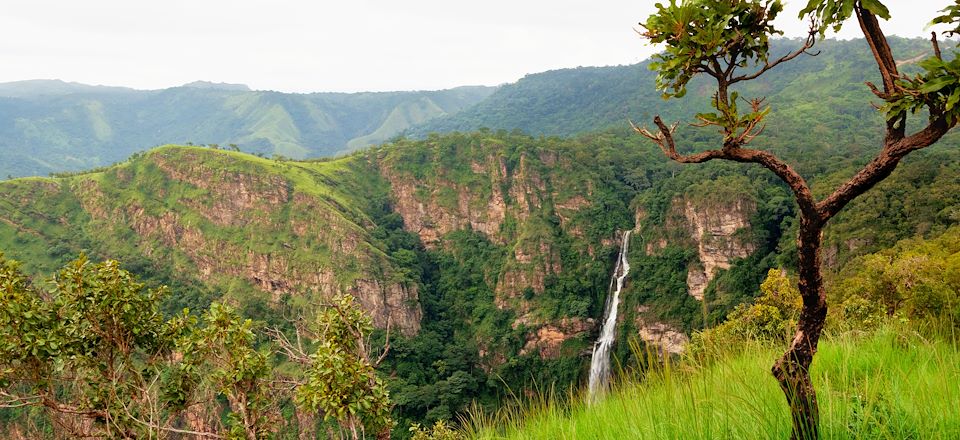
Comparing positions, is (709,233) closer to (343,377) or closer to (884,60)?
(343,377)

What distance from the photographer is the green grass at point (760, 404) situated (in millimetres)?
2533

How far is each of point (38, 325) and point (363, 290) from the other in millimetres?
56240

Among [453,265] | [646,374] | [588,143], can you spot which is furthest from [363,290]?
[646,374]

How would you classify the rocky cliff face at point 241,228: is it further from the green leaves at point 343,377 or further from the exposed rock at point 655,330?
the green leaves at point 343,377

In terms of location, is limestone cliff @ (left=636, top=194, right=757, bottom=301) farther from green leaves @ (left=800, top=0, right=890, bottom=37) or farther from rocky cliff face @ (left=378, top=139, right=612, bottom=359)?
green leaves @ (left=800, top=0, right=890, bottom=37)

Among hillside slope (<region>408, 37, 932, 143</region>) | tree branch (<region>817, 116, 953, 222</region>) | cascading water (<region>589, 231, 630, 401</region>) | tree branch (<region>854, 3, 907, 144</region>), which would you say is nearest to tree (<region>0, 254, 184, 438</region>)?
tree branch (<region>817, 116, 953, 222</region>)

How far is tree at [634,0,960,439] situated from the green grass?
9.8 inches

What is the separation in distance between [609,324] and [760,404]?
57145 mm

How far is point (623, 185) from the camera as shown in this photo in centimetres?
7444

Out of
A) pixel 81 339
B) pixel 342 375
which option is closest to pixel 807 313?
pixel 342 375

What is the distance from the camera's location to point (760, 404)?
117 inches

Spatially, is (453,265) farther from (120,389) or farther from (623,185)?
(120,389)

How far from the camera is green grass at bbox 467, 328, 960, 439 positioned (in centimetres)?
253

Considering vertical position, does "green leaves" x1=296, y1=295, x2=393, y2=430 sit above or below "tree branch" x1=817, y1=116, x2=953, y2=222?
Answer: below
